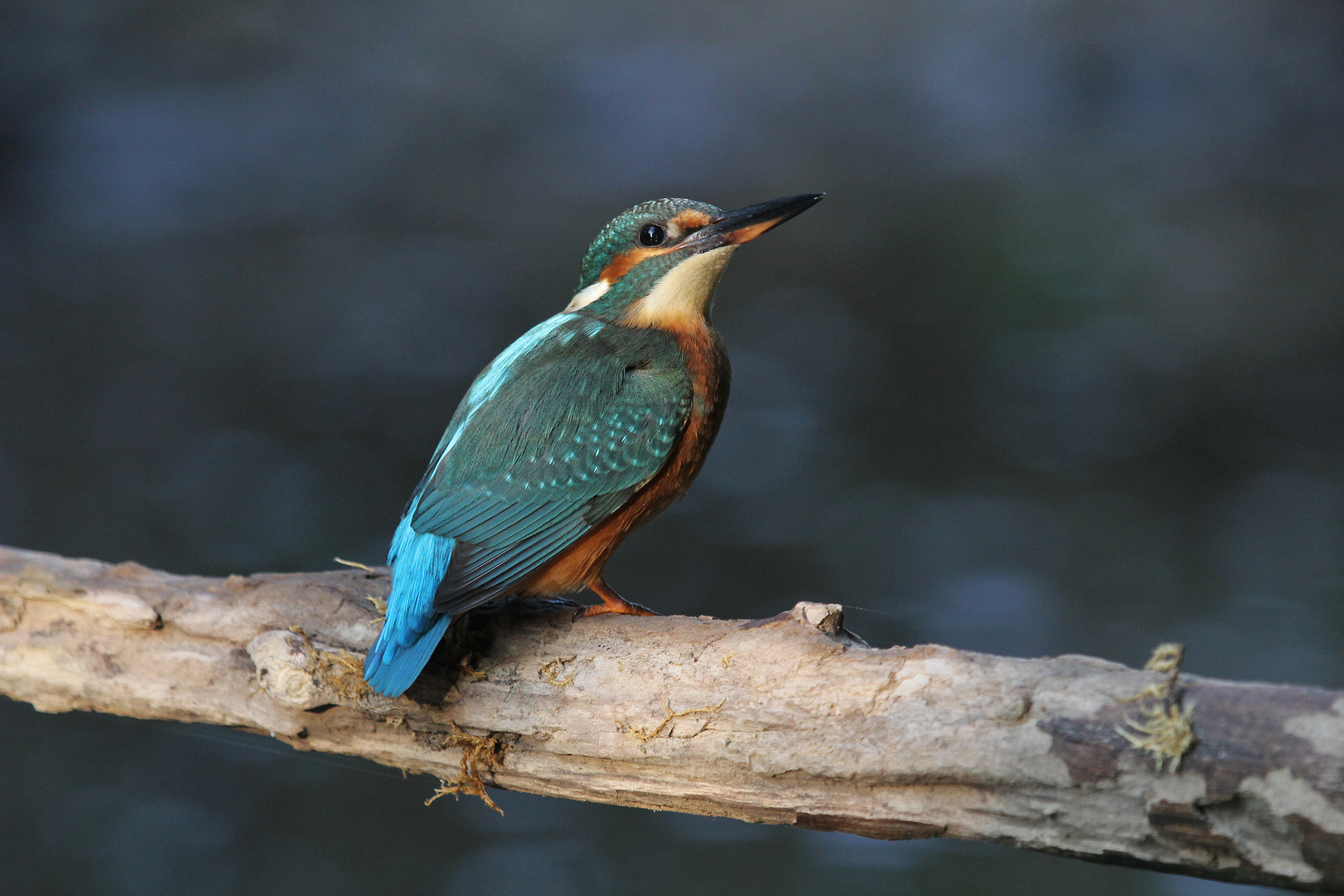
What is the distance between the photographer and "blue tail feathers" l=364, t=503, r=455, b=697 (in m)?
1.69

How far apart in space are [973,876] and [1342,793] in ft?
7.40

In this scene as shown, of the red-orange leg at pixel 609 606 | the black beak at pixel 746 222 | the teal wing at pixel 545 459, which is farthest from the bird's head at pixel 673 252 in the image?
the red-orange leg at pixel 609 606

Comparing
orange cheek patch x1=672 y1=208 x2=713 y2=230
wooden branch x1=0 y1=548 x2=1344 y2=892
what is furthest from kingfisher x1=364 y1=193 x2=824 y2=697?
wooden branch x1=0 y1=548 x2=1344 y2=892

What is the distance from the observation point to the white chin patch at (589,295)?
2.16m

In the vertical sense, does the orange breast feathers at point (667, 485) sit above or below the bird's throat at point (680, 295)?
below

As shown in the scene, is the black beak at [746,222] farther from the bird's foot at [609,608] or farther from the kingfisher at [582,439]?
the bird's foot at [609,608]

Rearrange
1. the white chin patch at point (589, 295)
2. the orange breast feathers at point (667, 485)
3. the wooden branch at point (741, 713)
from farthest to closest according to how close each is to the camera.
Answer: the white chin patch at point (589, 295), the orange breast feathers at point (667, 485), the wooden branch at point (741, 713)

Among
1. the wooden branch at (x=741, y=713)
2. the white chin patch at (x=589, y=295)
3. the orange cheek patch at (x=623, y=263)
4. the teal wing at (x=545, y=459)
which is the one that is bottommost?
the wooden branch at (x=741, y=713)

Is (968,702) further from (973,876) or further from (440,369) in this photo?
(440,369)

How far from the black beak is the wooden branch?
729 mm

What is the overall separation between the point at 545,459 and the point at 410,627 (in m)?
0.37

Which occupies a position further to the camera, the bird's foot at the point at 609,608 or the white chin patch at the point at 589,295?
the white chin patch at the point at 589,295

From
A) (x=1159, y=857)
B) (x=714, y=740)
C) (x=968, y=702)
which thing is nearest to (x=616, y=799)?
(x=714, y=740)

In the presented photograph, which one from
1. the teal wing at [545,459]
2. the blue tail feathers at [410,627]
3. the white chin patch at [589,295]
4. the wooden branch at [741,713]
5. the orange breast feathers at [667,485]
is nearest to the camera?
the wooden branch at [741,713]
